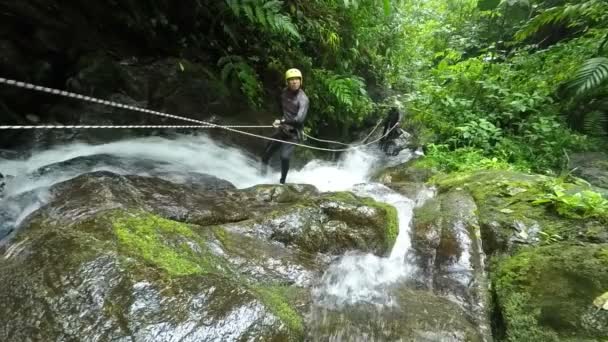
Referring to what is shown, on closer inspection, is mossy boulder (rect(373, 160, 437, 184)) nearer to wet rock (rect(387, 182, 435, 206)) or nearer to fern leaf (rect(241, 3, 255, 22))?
wet rock (rect(387, 182, 435, 206))

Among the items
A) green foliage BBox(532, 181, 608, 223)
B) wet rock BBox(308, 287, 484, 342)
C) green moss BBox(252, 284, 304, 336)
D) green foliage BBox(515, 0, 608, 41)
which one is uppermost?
green foliage BBox(515, 0, 608, 41)

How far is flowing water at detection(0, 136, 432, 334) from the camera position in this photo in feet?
10.4

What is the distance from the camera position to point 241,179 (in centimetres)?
605

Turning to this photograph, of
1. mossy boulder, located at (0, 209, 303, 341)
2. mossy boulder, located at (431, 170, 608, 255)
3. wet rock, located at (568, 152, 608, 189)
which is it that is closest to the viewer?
mossy boulder, located at (0, 209, 303, 341)

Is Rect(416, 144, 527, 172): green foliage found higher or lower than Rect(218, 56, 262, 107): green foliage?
lower

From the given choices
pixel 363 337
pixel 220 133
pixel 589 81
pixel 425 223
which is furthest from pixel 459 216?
pixel 220 133

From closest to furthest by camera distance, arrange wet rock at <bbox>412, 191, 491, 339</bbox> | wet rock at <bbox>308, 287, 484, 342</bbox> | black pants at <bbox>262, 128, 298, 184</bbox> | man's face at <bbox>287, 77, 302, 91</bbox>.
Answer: wet rock at <bbox>308, 287, 484, 342</bbox>, wet rock at <bbox>412, 191, 491, 339</bbox>, man's face at <bbox>287, 77, 302, 91</bbox>, black pants at <bbox>262, 128, 298, 184</bbox>

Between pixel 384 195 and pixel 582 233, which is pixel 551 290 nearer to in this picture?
pixel 582 233

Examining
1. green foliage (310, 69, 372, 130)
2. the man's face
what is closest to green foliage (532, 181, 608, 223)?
the man's face

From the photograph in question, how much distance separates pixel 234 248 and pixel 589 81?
5.85m

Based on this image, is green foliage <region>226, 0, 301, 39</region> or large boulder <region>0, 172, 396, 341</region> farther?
green foliage <region>226, 0, 301, 39</region>

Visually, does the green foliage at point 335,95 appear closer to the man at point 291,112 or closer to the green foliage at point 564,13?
the man at point 291,112

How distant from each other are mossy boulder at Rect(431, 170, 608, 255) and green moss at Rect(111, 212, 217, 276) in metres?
2.75

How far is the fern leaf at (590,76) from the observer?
18.0ft
